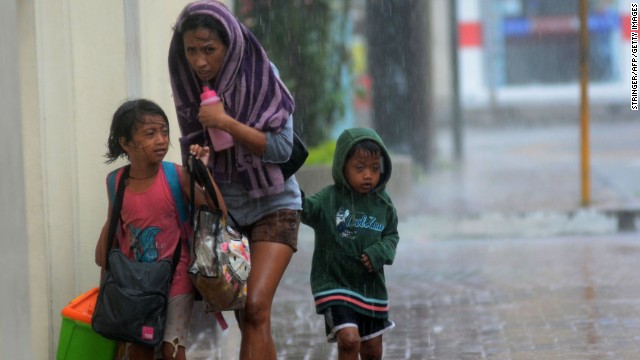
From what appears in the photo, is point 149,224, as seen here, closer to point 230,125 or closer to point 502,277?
point 230,125

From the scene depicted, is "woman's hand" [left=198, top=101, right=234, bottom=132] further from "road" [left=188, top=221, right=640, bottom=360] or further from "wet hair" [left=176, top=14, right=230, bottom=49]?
"road" [left=188, top=221, right=640, bottom=360]

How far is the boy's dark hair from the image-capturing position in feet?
18.9

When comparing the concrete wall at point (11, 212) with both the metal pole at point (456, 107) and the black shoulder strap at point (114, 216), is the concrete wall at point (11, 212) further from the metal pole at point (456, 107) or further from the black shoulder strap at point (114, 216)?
the metal pole at point (456, 107)

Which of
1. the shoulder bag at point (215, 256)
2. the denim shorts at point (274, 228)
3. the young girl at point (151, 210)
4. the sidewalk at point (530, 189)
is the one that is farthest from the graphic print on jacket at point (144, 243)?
the sidewalk at point (530, 189)

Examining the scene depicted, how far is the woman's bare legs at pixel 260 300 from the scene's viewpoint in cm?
520

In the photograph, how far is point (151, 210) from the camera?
5098 mm

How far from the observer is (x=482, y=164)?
62.4 ft

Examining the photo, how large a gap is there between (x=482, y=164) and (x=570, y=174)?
279cm

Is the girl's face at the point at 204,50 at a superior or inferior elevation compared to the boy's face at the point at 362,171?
superior

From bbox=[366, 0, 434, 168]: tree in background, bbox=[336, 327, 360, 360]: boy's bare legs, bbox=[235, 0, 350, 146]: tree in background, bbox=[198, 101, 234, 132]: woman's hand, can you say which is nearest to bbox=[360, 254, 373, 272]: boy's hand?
bbox=[336, 327, 360, 360]: boy's bare legs

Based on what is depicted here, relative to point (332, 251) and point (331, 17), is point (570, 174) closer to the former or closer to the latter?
point (331, 17)

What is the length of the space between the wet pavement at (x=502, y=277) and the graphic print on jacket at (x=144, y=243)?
7.06ft

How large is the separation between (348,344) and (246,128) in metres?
1.16

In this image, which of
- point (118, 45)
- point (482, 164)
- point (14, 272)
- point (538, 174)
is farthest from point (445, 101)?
point (14, 272)
